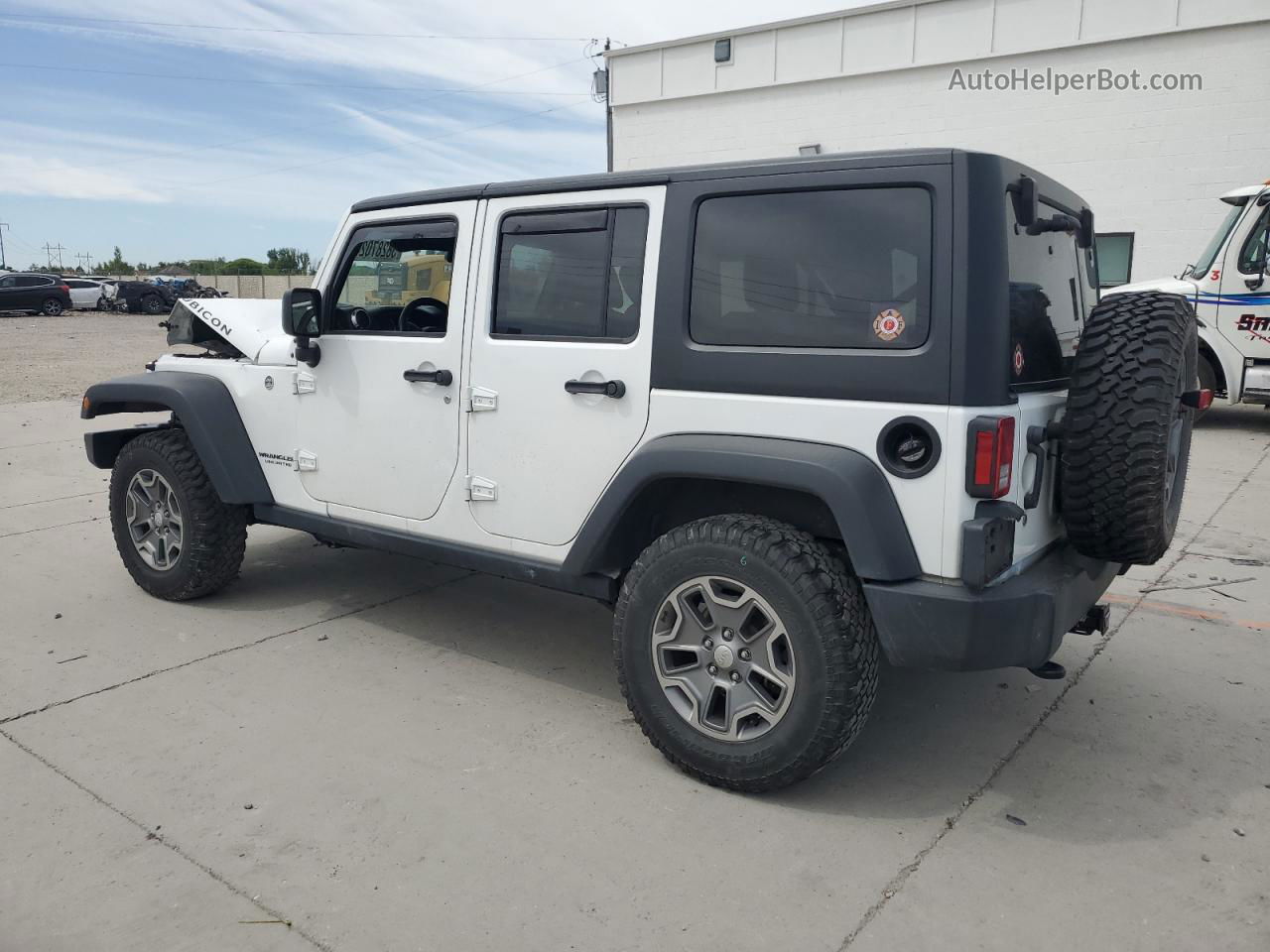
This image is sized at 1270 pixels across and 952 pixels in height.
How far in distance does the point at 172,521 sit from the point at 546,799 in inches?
109

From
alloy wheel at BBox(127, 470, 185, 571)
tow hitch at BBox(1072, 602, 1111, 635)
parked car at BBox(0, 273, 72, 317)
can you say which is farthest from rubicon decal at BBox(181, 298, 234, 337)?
parked car at BBox(0, 273, 72, 317)

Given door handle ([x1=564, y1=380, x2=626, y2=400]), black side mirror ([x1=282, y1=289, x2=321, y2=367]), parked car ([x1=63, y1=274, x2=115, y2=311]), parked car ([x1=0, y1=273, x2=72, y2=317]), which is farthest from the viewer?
parked car ([x1=63, y1=274, x2=115, y2=311])

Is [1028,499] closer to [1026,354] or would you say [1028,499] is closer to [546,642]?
[1026,354]

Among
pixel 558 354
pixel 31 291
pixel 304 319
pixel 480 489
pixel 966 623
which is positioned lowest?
pixel 966 623

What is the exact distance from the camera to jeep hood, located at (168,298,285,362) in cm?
466

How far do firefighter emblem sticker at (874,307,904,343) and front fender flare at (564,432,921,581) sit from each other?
0.35 m

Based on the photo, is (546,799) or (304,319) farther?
(304,319)

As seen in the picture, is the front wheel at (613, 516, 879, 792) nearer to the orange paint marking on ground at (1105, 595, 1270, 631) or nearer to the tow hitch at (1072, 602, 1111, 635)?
the tow hitch at (1072, 602, 1111, 635)

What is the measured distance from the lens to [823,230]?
2.96 metres

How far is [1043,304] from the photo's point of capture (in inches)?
123

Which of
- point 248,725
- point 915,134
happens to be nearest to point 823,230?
point 248,725

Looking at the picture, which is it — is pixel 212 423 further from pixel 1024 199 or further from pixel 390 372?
pixel 1024 199

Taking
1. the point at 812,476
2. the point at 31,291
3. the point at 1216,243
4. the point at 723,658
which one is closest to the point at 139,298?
the point at 31,291

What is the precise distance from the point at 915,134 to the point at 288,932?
15.9m
